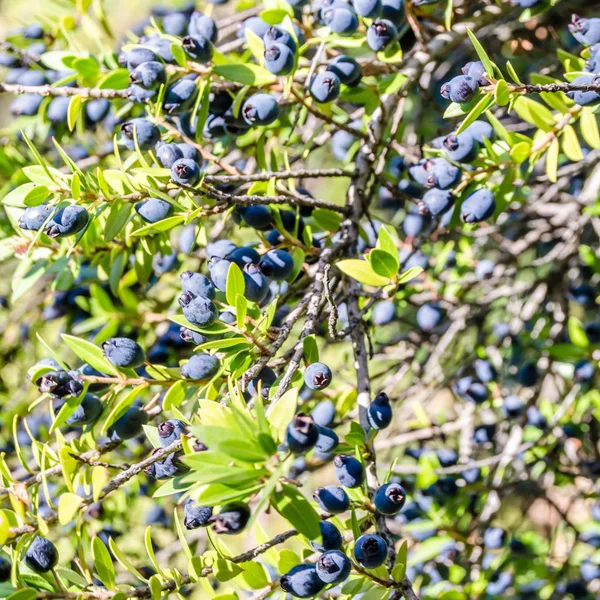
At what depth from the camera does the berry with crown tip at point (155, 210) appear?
93 centimetres

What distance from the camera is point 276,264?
1.01 meters

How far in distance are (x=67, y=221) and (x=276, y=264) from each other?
11.6 inches

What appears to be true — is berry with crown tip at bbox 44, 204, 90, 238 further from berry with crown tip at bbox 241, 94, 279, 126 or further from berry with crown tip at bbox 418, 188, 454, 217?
berry with crown tip at bbox 418, 188, 454, 217

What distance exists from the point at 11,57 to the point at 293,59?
82 centimetres

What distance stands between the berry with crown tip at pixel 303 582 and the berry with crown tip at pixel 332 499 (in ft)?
0.24

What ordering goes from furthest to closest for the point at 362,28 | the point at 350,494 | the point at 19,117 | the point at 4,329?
1. the point at 4,329
2. the point at 19,117
3. the point at 362,28
4. the point at 350,494

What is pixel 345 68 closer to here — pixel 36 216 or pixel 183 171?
pixel 183 171

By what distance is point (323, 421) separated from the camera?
117 cm

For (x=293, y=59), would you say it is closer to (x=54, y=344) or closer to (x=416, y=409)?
(x=416, y=409)

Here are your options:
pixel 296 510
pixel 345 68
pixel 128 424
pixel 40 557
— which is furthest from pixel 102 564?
pixel 345 68

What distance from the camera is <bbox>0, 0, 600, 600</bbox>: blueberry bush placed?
0.84 m

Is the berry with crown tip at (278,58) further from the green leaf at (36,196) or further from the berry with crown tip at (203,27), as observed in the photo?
the green leaf at (36,196)

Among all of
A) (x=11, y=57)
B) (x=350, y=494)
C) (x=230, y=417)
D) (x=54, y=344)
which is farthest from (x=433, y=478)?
(x=11, y=57)

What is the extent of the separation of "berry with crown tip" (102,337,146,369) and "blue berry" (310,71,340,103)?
0.50 m
